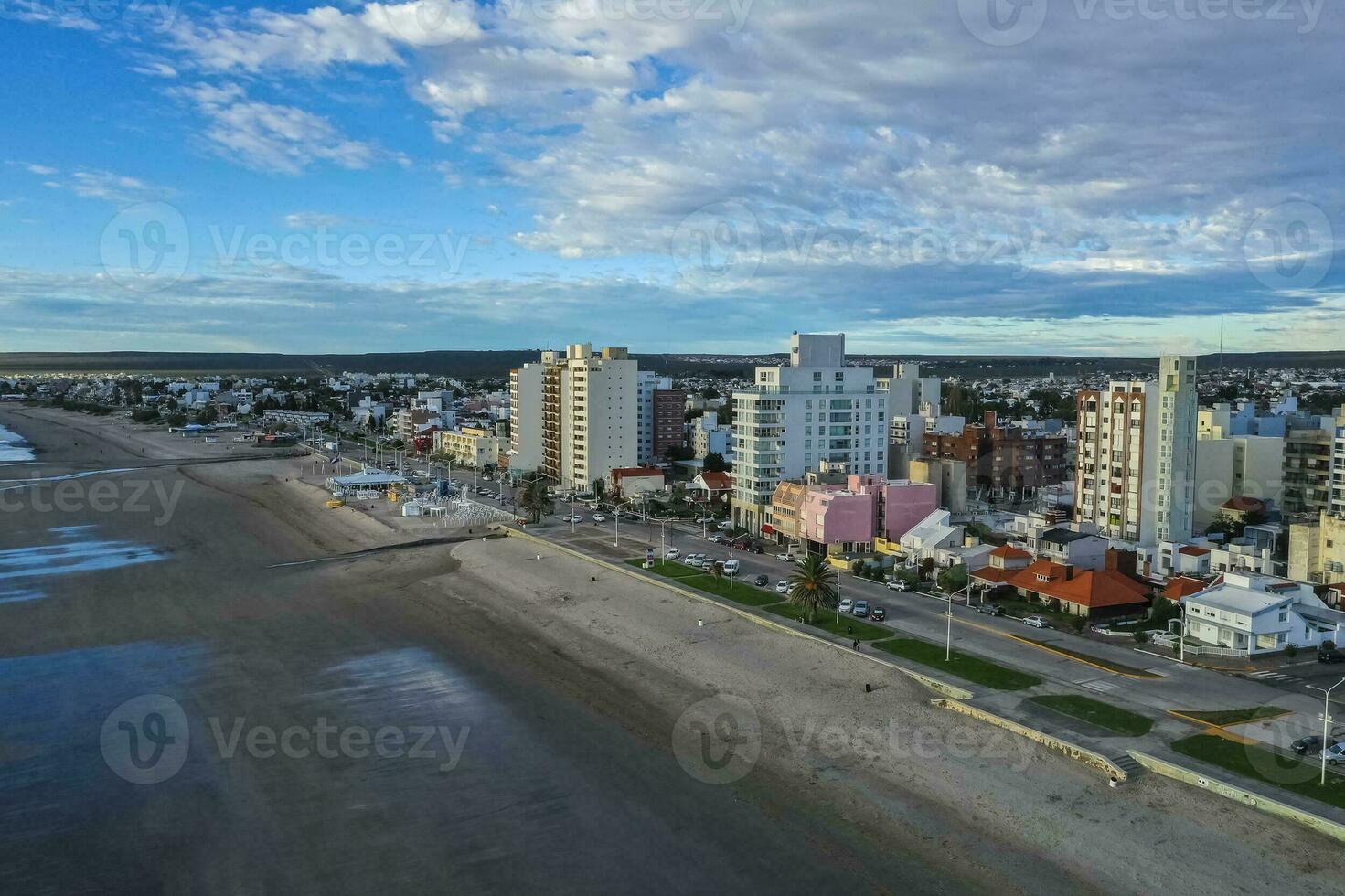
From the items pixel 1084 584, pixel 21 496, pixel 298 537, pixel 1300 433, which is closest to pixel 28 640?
pixel 298 537

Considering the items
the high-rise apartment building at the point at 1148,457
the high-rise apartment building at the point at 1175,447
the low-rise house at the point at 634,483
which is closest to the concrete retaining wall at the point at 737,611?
the low-rise house at the point at 634,483

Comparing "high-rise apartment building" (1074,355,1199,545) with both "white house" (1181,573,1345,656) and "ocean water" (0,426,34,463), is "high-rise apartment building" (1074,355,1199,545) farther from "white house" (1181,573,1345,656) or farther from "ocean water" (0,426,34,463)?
"ocean water" (0,426,34,463)

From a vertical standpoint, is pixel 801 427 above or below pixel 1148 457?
above

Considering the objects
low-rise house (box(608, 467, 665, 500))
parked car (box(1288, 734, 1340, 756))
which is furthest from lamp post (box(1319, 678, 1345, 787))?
low-rise house (box(608, 467, 665, 500))

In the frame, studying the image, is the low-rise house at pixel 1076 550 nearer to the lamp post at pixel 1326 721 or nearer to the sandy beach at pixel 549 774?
the lamp post at pixel 1326 721

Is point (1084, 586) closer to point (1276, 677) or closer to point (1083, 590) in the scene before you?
point (1083, 590)

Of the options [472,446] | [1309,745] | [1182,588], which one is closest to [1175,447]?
[1182,588]

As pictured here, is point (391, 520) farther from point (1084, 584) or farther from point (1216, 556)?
point (1216, 556)
